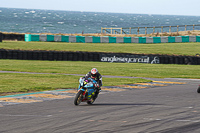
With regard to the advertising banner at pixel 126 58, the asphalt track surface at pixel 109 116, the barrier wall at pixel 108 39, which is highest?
the barrier wall at pixel 108 39

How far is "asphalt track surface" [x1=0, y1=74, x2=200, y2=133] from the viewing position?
9062 mm

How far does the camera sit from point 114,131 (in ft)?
28.9

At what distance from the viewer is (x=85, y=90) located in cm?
1309

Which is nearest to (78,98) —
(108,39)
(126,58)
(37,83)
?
(37,83)

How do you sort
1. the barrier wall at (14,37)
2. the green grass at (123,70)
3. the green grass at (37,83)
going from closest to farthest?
the green grass at (37,83) → the green grass at (123,70) → the barrier wall at (14,37)

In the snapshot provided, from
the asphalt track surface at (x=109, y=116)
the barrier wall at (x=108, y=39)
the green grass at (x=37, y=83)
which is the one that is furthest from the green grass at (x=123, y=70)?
the barrier wall at (x=108, y=39)

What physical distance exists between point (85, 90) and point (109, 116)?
2.43 meters

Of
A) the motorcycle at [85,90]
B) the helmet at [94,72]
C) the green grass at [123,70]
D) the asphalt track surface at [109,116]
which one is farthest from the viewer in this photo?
the green grass at [123,70]

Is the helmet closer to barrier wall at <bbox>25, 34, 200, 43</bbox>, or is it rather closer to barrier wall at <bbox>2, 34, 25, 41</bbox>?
barrier wall at <bbox>25, 34, 200, 43</bbox>

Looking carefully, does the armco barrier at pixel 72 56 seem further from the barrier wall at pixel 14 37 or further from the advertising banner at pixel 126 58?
the barrier wall at pixel 14 37

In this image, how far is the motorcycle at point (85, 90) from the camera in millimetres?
13023

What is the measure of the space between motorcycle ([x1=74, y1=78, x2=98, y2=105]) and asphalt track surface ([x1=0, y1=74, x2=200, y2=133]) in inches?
10.3

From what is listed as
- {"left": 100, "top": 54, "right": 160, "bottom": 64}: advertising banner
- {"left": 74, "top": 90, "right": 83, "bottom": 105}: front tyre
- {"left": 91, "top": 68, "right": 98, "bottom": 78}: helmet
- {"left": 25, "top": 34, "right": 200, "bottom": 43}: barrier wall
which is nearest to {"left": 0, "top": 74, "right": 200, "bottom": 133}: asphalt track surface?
{"left": 74, "top": 90, "right": 83, "bottom": 105}: front tyre

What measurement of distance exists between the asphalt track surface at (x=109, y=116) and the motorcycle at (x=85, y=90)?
26 centimetres
